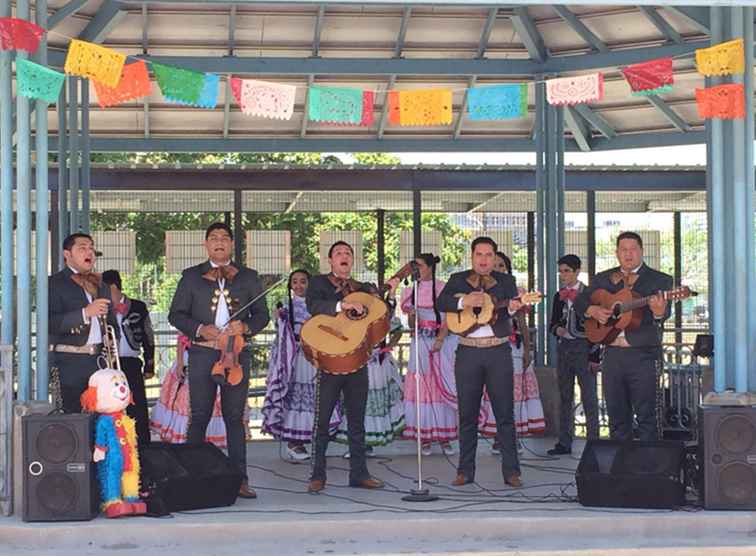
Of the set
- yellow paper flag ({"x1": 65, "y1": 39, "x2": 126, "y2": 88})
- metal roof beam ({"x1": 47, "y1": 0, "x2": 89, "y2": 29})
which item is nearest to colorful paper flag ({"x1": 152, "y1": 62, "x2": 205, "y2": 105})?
yellow paper flag ({"x1": 65, "y1": 39, "x2": 126, "y2": 88})

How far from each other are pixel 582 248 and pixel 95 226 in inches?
205

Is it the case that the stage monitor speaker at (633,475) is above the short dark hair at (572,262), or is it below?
below

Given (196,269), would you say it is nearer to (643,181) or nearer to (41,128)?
(41,128)

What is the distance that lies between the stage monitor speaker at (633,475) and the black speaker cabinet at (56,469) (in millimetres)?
2849

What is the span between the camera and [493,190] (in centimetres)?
1231

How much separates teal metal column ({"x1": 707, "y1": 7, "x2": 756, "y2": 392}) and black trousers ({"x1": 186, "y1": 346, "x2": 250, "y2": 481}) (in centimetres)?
296

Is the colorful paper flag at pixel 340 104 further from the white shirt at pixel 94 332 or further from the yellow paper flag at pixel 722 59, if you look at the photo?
the yellow paper flag at pixel 722 59

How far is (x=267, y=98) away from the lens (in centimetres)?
741

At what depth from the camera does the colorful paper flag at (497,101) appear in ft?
24.9

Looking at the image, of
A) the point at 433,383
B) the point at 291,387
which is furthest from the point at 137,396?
the point at 433,383

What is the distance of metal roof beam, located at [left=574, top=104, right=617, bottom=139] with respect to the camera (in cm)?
1209

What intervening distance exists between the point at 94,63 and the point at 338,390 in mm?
2570

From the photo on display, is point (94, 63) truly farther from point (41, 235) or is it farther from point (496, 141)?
point (496, 141)

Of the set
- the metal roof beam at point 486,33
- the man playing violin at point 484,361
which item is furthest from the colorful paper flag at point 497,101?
the metal roof beam at point 486,33
